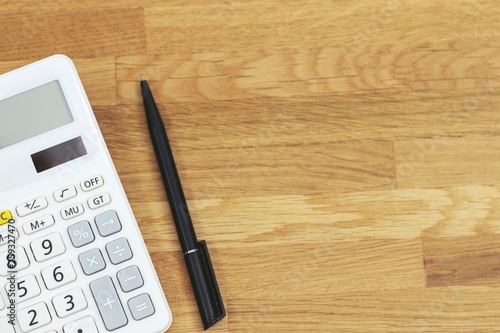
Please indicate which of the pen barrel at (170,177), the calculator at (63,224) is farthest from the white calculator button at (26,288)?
the pen barrel at (170,177)

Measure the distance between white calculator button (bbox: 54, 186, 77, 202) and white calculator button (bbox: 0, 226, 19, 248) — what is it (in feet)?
0.11

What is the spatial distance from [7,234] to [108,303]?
81mm

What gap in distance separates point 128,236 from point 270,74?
0.52ft

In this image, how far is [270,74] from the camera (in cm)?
48

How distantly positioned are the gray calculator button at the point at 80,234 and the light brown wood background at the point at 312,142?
0.05 metres

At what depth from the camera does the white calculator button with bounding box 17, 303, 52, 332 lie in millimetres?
418

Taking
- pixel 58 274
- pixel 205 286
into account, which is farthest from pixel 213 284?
pixel 58 274

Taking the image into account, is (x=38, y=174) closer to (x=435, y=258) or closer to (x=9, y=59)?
(x=9, y=59)

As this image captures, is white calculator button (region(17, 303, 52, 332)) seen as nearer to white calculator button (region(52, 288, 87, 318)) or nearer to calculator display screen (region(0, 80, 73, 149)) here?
white calculator button (region(52, 288, 87, 318))

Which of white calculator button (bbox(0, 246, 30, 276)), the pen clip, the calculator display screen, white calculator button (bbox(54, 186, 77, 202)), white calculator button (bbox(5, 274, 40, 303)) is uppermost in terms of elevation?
the calculator display screen

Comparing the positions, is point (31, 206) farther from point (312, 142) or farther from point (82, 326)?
point (312, 142)

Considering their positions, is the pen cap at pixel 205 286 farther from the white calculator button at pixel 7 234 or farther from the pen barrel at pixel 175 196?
the white calculator button at pixel 7 234

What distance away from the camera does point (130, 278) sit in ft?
1.40

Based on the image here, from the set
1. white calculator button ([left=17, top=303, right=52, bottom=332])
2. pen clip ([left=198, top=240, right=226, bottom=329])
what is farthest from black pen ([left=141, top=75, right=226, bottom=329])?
white calculator button ([left=17, top=303, right=52, bottom=332])
